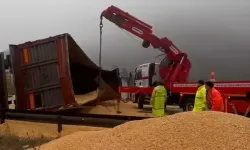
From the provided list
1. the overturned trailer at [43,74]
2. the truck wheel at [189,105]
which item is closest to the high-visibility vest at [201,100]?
the overturned trailer at [43,74]

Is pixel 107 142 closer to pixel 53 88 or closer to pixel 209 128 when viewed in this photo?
pixel 209 128

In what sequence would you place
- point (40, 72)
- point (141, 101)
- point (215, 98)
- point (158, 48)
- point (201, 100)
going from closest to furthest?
point (215, 98)
point (201, 100)
point (40, 72)
point (158, 48)
point (141, 101)

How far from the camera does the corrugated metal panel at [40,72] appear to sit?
10.6m

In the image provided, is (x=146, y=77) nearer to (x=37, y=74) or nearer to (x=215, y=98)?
(x=37, y=74)

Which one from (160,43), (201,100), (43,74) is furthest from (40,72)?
(160,43)

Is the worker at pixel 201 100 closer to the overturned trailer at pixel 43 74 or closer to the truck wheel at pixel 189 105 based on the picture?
the overturned trailer at pixel 43 74

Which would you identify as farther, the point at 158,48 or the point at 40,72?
the point at 158,48

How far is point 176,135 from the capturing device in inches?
203

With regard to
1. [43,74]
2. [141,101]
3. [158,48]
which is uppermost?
[158,48]

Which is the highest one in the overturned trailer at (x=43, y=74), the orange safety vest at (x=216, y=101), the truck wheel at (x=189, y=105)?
the overturned trailer at (x=43, y=74)

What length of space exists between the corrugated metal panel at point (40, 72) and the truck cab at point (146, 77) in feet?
21.7

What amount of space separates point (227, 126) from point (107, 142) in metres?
1.66

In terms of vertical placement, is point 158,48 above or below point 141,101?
above

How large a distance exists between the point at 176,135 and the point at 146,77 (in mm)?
12377
